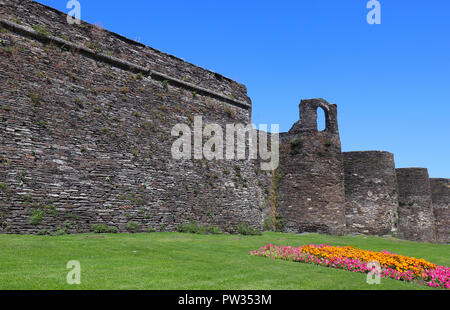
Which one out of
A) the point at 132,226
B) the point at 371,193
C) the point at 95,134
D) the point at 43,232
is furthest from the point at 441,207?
the point at 43,232

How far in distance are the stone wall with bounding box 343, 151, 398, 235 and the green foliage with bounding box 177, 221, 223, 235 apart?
13495 mm

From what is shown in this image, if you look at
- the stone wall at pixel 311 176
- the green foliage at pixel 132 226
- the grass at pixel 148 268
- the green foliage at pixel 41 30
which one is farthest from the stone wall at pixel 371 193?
the green foliage at pixel 41 30

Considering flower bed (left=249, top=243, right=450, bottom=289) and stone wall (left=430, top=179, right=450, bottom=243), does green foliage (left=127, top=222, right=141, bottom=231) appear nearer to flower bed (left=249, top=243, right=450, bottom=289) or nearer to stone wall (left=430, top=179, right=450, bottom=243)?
flower bed (left=249, top=243, right=450, bottom=289)

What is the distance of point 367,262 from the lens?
10641 mm

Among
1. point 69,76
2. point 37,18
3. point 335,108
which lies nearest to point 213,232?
point 69,76

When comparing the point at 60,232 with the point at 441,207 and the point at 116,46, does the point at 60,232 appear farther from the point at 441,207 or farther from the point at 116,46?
the point at 441,207

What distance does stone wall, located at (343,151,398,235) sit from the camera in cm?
2792

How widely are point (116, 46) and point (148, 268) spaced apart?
37.6ft

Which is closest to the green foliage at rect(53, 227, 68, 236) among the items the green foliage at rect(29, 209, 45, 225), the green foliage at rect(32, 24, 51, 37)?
the green foliage at rect(29, 209, 45, 225)

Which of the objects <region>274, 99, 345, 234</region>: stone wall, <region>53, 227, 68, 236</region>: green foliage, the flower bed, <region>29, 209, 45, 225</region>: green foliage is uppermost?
<region>274, 99, 345, 234</region>: stone wall

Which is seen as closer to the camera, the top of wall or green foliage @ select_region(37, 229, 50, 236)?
green foliage @ select_region(37, 229, 50, 236)

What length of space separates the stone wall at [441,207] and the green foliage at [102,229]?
102ft

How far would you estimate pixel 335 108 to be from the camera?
2688 centimetres

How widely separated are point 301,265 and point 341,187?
16376 millimetres
